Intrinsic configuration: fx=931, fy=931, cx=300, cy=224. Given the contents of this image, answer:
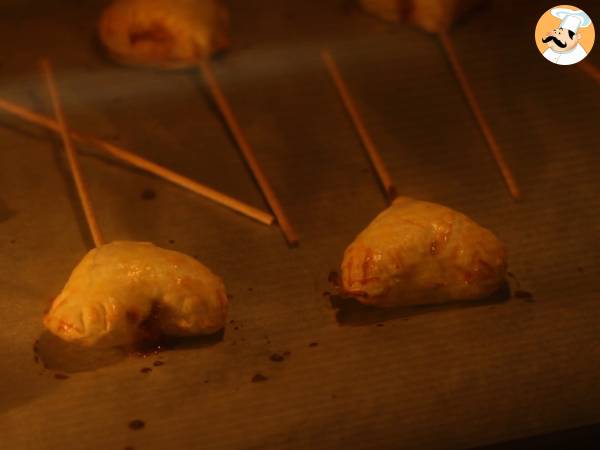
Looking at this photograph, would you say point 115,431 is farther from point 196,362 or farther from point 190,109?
point 190,109

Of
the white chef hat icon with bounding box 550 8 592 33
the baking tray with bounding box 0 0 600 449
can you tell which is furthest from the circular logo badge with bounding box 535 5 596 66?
the baking tray with bounding box 0 0 600 449

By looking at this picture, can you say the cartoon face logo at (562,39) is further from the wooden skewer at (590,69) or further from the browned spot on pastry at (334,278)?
the browned spot on pastry at (334,278)

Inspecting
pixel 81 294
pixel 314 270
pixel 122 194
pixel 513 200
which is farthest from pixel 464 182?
pixel 81 294

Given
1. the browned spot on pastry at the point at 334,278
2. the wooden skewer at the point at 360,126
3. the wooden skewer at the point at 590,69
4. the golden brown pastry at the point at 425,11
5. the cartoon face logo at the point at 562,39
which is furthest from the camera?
the golden brown pastry at the point at 425,11

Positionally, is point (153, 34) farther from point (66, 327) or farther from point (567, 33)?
point (567, 33)

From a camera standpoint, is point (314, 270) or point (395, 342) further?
point (314, 270)

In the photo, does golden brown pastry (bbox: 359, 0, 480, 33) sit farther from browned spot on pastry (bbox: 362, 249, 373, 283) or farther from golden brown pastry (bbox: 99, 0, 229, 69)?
browned spot on pastry (bbox: 362, 249, 373, 283)

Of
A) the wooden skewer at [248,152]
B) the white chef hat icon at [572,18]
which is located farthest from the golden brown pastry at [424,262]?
the white chef hat icon at [572,18]
